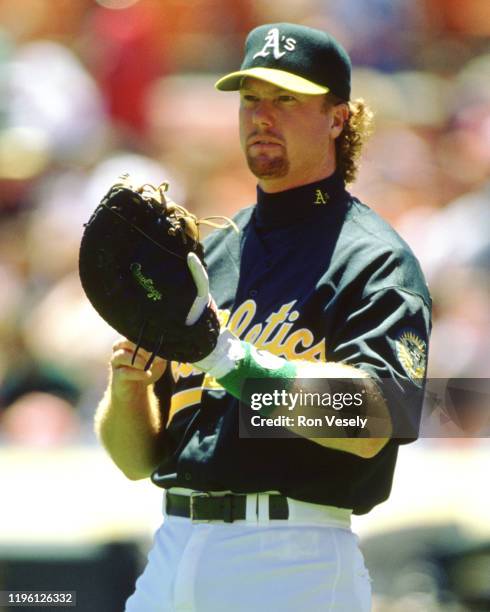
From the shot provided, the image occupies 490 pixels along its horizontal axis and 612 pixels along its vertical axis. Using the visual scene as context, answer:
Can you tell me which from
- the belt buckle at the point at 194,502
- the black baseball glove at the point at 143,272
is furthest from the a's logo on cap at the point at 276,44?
the belt buckle at the point at 194,502

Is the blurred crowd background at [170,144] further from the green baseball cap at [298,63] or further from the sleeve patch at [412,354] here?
the sleeve patch at [412,354]

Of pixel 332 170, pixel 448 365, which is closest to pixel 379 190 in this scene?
pixel 448 365

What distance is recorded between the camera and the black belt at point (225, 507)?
92.4 inches

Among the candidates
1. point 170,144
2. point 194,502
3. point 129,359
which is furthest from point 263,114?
point 170,144

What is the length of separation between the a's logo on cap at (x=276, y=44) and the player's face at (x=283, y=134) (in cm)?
7

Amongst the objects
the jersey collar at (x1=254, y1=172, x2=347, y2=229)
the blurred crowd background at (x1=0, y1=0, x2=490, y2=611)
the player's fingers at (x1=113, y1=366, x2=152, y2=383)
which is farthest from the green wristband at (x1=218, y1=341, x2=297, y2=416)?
the blurred crowd background at (x1=0, y1=0, x2=490, y2=611)

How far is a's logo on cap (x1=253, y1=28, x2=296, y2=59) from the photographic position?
2.60 metres

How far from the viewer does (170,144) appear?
6.47 meters

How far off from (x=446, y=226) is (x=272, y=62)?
2832mm

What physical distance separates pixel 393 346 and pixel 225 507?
0.48 metres

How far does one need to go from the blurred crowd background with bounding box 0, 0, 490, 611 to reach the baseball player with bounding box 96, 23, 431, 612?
2.06 m

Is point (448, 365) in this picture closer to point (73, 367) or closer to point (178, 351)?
point (73, 367)

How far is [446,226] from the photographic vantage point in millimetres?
5293

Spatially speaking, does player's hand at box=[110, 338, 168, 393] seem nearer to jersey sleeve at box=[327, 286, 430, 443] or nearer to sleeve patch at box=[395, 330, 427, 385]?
jersey sleeve at box=[327, 286, 430, 443]
